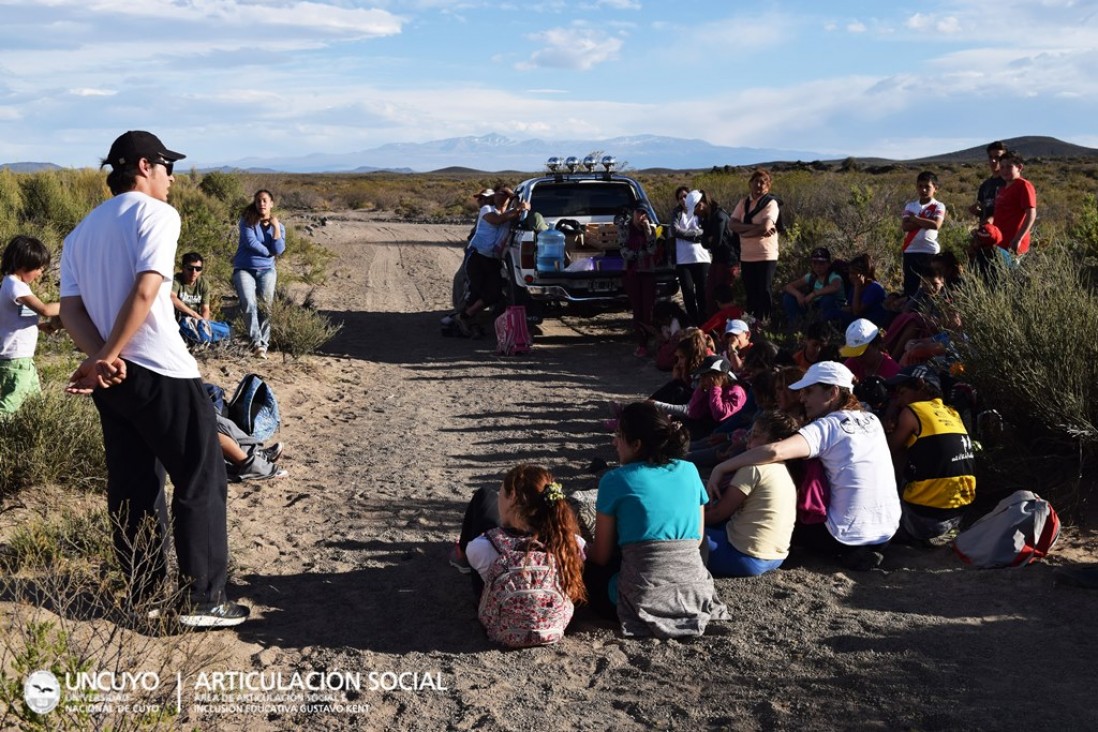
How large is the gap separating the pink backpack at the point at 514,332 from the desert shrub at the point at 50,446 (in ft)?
18.8

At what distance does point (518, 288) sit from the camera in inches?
468

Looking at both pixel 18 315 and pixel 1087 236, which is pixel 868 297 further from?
pixel 18 315

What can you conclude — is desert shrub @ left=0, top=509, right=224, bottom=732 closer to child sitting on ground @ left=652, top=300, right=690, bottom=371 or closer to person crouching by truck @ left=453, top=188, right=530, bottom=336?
child sitting on ground @ left=652, top=300, right=690, bottom=371

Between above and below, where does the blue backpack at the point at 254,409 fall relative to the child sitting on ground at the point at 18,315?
below

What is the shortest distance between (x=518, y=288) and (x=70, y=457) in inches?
241

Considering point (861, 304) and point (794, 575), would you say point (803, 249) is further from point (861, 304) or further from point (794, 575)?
point (794, 575)

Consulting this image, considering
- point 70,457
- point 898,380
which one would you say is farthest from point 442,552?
point 898,380

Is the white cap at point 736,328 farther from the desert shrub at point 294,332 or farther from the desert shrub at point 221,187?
the desert shrub at point 221,187

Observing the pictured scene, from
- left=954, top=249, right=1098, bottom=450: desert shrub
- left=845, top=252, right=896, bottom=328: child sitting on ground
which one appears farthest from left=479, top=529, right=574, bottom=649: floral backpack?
left=845, top=252, right=896, bottom=328: child sitting on ground

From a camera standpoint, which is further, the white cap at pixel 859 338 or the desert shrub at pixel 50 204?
the desert shrub at pixel 50 204

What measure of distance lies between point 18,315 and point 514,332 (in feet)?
19.9

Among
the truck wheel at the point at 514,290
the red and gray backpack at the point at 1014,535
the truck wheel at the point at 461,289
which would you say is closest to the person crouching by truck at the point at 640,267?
the truck wheel at the point at 514,290

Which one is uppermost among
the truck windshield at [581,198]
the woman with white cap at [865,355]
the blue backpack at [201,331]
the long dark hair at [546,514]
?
the truck windshield at [581,198]

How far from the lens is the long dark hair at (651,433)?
4906 mm
